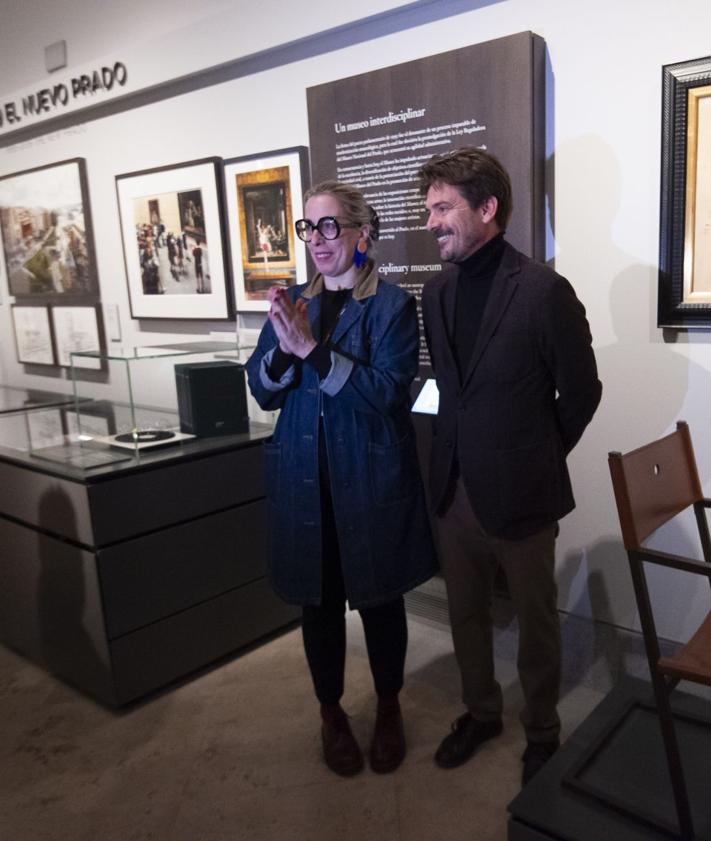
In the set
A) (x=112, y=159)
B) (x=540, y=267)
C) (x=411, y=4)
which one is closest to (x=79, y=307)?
(x=112, y=159)

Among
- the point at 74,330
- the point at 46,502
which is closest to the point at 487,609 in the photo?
the point at 46,502

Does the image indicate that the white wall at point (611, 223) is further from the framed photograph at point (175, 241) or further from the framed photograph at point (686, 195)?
the framed photograph at point (175, 241)

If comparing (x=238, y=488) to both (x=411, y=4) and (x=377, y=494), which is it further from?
(x=411, y=4)

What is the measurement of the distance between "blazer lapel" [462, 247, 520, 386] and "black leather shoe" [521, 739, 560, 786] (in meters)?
1.11

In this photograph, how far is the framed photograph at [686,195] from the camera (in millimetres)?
2074

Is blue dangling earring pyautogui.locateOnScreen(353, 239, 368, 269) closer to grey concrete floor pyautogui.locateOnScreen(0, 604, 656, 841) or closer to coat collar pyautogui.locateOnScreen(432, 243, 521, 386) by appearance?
coat collar pyautogui.locateOnScreen(432, 243, 521, 386)

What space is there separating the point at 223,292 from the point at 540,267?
2.09 metres

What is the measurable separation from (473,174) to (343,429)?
75 centimetres

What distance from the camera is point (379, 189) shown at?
280cm

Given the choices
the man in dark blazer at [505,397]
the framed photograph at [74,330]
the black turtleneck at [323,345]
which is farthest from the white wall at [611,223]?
the framed photograph at [74,330]

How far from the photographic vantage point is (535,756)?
211 cm

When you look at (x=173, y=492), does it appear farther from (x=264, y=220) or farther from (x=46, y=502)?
(x=264, y=220)

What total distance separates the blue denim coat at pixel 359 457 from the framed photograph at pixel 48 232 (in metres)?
2.86

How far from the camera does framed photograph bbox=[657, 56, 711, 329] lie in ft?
6.81
